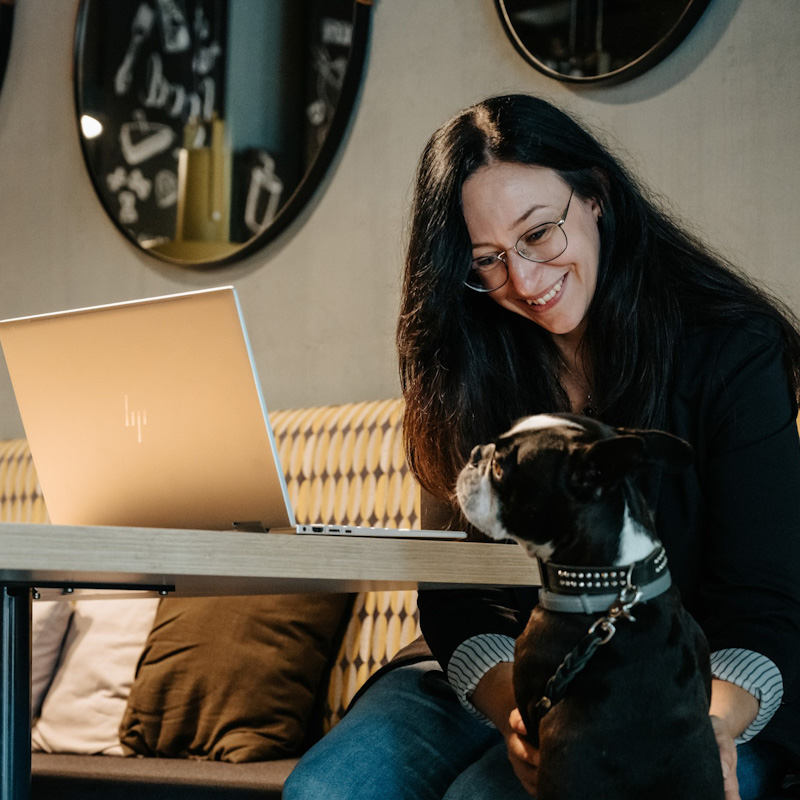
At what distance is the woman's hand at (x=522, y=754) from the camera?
0.97 m

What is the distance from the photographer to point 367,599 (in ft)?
6.58

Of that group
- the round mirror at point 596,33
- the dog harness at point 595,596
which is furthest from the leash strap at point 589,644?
the round mirror at point 596,33

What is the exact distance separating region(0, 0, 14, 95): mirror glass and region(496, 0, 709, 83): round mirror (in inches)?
76.3

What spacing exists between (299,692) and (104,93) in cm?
201

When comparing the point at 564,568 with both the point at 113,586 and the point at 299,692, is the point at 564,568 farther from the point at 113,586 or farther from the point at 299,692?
the point at 299,692

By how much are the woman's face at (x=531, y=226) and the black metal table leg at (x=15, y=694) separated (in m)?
0.74

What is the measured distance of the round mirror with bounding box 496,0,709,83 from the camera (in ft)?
6.48

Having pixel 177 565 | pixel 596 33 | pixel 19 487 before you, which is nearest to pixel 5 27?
pixel 19 487

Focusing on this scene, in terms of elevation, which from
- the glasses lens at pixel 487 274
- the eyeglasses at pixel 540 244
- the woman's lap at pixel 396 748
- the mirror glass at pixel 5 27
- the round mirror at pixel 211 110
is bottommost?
the woman's lap at pixel 396 748

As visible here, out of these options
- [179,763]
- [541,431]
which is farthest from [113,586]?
[179,763]

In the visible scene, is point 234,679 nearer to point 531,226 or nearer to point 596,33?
point 531,226

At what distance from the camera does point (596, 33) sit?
207 cm

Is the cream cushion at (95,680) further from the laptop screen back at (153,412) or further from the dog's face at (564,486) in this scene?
the dog's face at (564,486)

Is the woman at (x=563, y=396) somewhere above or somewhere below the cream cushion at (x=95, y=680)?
above
